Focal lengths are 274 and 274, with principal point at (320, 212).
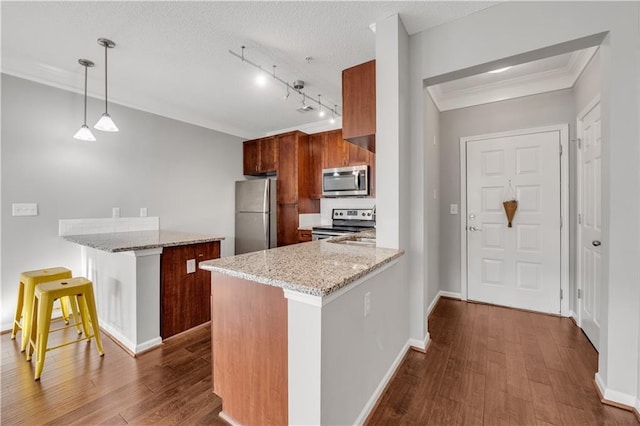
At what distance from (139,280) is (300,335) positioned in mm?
1750

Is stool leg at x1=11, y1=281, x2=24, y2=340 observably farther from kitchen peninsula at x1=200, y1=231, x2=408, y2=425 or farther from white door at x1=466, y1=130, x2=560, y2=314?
white door at x1=466, y1=130, x2=560, y2=314

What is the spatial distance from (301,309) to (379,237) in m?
1.11

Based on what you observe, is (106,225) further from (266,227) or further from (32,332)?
(266,227)

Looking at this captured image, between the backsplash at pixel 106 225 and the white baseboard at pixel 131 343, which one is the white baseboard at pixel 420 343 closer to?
the white baseboard at pixel 131 343

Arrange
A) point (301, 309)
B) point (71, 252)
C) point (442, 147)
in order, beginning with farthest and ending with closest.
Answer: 1. point (442, 147)
2. point (71, 252)
3. point (301, 309)

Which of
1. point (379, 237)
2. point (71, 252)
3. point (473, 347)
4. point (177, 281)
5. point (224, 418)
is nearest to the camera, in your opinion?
point (224, 418)

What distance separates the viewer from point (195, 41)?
2246 millimetres

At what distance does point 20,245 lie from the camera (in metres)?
2.64

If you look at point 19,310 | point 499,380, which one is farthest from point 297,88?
point 19,310

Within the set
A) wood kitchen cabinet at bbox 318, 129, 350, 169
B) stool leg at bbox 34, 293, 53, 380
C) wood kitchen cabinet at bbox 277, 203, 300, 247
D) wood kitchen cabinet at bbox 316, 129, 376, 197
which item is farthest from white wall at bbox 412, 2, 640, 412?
stool leg at bbox 34, 293, 53, 380

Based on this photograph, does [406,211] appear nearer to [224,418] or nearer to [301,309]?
[301,309]

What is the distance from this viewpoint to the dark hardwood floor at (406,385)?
1546 millimetres

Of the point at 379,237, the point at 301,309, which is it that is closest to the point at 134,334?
the point at 301,309

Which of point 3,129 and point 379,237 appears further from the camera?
point 3,129
